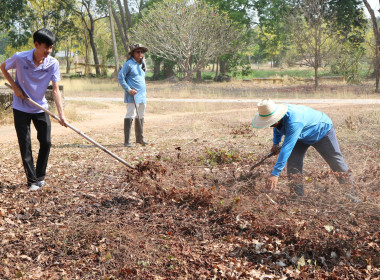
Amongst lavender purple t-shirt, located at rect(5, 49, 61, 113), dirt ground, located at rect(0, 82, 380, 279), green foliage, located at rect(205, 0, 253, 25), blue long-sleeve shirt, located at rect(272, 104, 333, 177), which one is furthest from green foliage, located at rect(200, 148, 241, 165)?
green foliage, located at rect(205, 0, 253, 25)

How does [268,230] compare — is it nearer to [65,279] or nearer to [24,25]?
[65,279]

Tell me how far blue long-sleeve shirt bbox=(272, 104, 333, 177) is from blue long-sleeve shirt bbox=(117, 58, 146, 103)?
3505 millimetres

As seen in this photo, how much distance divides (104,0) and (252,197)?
33.5 metres

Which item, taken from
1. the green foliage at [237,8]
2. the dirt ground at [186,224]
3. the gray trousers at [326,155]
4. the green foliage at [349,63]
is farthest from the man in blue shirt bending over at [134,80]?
the green foliage at [237,8]

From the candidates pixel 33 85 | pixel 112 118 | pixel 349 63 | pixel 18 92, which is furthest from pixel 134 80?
pixel 349 63

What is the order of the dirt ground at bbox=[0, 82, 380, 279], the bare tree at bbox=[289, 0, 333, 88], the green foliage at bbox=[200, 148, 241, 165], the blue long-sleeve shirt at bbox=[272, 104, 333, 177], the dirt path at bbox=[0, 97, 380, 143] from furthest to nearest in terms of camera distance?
1. the bare tree at bbox=[289, 0, 333, 88]
2. the dirt path at bbox=[0, 97, 380, 143]
3. the green foliage at bbox=[200, 148, 241, 165]
4. the blue long-sleeve shirt at bbox=[272, 104, 333, 177]
5. the dirt ground at bbox=[0, 82, 380, 279]

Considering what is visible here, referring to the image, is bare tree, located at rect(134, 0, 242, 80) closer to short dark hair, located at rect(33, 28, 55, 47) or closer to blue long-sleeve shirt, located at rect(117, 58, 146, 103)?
blue long-sleeve shirt, located at rect(117, 58, 146, 103)

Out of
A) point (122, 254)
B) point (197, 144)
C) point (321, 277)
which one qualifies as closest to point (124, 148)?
point (197, 144)

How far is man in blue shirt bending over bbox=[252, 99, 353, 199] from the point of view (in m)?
3.84

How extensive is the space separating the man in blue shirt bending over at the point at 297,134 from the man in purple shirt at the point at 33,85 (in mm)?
2362

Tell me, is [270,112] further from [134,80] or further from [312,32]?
[312,32]

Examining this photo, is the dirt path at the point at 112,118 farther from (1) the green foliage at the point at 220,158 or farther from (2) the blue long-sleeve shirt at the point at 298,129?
(2) the blue long-sleeve shirt at the point at 298,129

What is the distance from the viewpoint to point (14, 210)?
4.42m

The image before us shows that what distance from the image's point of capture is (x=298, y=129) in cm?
388
